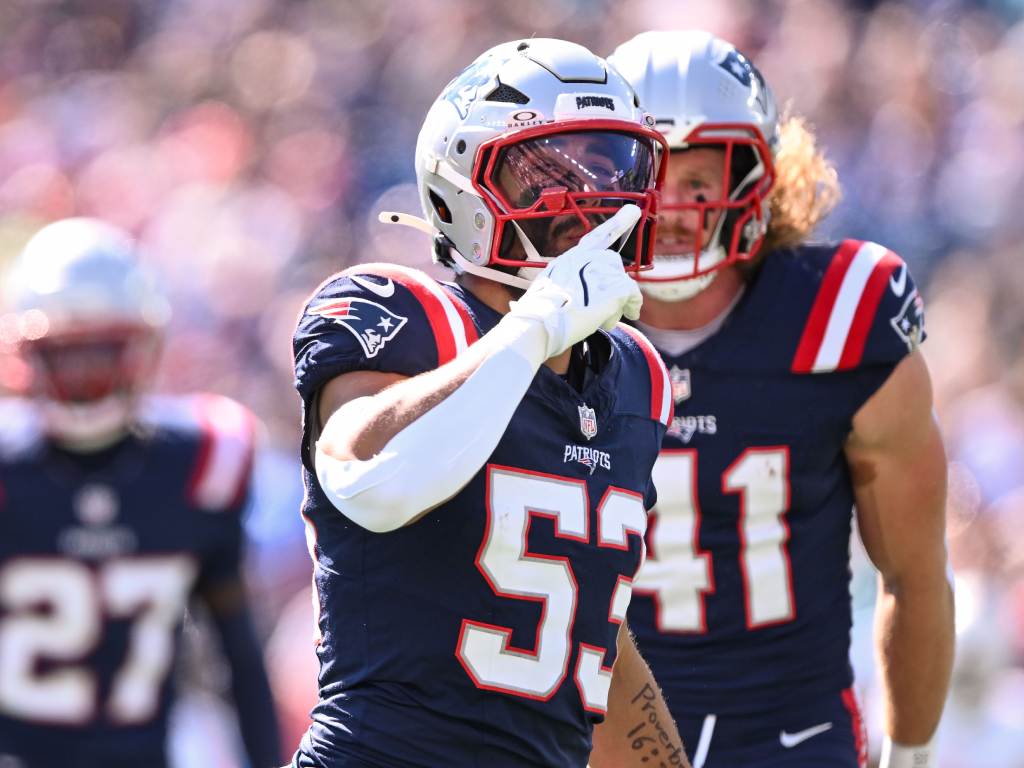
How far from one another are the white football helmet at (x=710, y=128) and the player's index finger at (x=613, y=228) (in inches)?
34.7

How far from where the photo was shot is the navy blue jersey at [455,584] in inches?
102

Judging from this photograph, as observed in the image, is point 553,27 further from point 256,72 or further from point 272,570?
point 272,570

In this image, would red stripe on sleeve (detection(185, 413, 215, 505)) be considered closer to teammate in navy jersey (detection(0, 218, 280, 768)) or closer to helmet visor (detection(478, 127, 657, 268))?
teammate in navy jersey (detection(0, 218, 280, 768))

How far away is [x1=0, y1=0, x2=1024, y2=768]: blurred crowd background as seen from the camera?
6.54 meters

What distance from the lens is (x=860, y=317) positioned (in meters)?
3.66

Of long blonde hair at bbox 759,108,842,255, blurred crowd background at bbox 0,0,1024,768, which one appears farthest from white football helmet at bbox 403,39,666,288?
blurred crowd background at bbox 0,0,1024,768

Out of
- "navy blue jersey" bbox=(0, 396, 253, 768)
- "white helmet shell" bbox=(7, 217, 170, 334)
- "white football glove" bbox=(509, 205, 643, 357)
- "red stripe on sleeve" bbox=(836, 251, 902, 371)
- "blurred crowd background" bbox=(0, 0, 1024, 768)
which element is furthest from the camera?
"blurred crowd background" bbox=(0, 0, 1024, 768)

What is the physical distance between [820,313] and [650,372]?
77 cm

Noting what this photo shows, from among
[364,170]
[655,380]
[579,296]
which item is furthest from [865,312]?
[364,170]

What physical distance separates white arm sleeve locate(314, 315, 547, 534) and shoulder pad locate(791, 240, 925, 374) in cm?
136

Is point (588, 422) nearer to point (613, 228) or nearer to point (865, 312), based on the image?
point (613, 228)

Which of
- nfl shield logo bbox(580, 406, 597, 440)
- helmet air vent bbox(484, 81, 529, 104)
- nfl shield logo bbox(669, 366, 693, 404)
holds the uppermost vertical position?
helmet air vent bbox(484, 81, 529, 104)

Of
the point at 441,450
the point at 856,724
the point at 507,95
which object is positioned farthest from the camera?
the point at 856,724

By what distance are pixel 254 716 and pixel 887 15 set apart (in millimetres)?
5815
